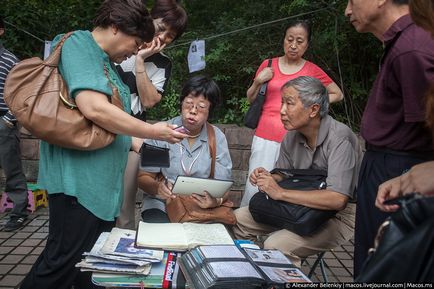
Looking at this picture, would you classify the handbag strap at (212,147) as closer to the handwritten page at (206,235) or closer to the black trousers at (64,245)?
the handwritten page at (206,235)

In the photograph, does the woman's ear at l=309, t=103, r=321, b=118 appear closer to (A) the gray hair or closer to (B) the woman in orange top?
(A) the gray hair

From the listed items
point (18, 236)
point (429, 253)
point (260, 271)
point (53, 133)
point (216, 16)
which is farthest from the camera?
point (216, 16)

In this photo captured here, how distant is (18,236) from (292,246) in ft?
9.21

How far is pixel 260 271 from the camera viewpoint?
1679mm

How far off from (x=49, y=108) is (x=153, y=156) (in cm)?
68

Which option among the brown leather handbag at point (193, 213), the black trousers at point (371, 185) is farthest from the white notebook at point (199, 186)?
the black trousers at point (371, 185)

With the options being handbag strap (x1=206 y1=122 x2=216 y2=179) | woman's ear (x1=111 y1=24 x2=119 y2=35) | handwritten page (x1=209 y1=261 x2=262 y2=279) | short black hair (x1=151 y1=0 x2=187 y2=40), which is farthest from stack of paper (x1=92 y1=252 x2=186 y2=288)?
short black hair (x1=151 y1=0 x2=187 y2=40)

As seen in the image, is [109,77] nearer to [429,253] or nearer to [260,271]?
[260,271]

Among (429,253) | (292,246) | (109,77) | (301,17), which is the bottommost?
(292,246)

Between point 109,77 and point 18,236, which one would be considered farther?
point 18,236

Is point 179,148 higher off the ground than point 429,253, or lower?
lower

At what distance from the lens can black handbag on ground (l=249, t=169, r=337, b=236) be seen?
96.1 inches

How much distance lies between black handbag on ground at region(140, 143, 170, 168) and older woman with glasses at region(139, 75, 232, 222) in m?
0.38

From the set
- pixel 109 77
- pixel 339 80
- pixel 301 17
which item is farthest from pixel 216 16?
pixel 109 77
